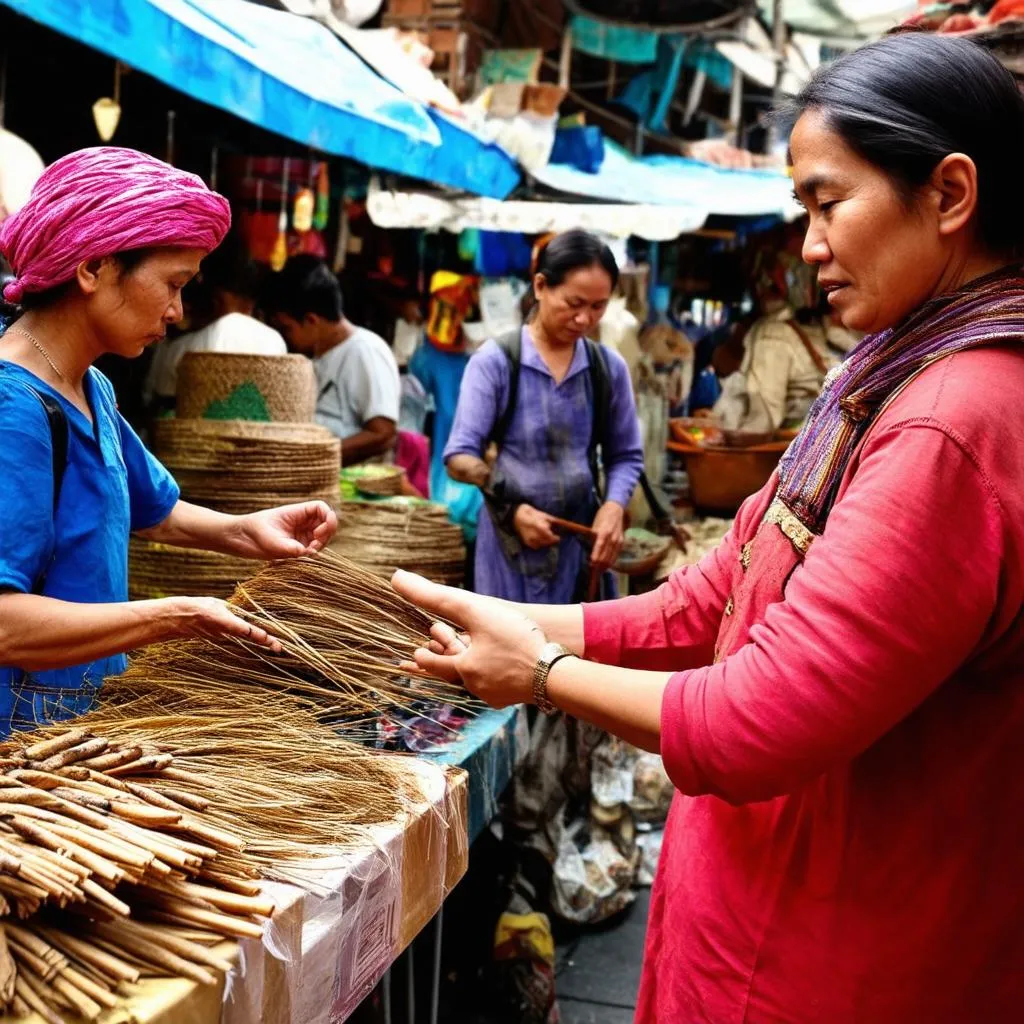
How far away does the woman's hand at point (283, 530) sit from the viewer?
8.80 feet

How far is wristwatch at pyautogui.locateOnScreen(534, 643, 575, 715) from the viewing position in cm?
157

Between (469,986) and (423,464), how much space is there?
11.2ft

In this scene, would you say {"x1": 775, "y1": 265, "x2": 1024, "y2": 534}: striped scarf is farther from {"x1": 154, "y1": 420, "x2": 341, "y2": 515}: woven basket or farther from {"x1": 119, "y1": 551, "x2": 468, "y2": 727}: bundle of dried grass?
{"x1": 154, "y1": 420, "x2": 341, "y2": 515}: woven basket

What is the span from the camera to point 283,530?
2.73 m

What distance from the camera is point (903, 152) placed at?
4.43 feet

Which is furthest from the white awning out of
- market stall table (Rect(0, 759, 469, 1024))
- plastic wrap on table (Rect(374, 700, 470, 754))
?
market stall table (Rect(0, 759, 469, 1024))

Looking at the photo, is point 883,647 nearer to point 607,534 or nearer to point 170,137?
point 607,534

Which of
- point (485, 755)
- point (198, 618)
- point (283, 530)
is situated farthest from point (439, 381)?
point (198, 618)

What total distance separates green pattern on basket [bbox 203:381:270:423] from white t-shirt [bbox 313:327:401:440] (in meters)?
1.40

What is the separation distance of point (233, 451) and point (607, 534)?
4.81ft

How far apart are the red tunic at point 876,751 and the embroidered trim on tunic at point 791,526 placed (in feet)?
0.06

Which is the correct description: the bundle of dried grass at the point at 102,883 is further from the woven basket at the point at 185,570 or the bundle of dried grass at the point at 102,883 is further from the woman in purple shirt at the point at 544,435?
the woman in purple shirt at the point at 544,435

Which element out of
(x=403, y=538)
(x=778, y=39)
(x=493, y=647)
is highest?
(x=778, y=39)

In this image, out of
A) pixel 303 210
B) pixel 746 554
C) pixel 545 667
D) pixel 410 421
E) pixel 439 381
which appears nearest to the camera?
pixel 545 667
